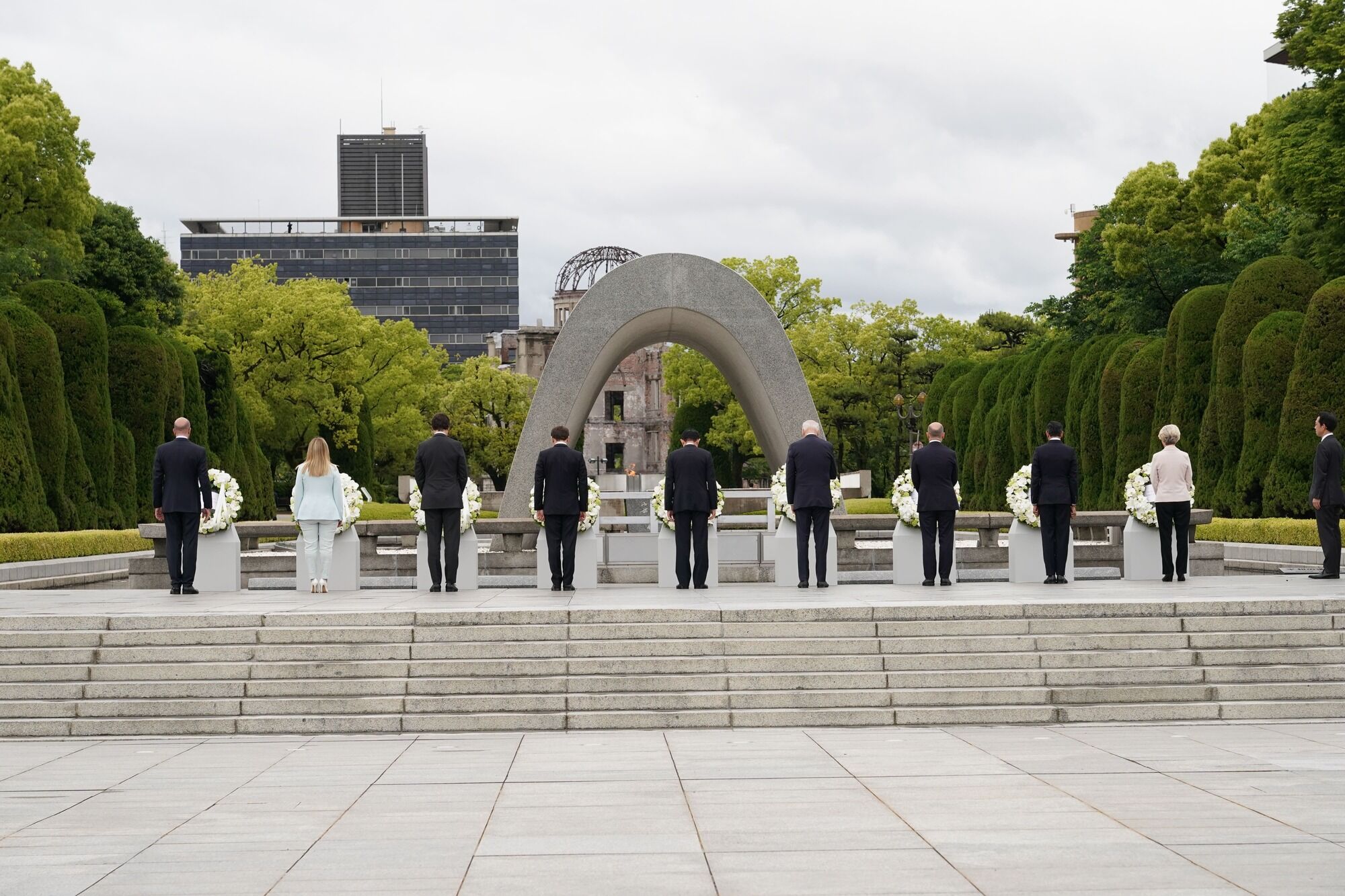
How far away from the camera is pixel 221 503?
51.8ft

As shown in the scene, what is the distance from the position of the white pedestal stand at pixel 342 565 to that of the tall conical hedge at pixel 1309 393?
1409cm

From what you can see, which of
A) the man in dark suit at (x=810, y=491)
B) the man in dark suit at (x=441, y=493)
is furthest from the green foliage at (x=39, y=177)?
the man in dark suit at (x=810, y=491)

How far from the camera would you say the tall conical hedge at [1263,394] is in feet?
74.6

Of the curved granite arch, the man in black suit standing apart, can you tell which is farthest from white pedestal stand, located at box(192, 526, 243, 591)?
the curved granite arch

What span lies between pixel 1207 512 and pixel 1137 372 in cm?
1256

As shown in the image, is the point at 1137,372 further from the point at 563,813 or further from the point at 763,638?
the point at 563,813

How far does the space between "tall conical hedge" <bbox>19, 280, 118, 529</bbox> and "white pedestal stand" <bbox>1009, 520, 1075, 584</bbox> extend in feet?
56.0

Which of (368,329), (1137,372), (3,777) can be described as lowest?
(3,777)

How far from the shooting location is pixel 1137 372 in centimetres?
2916

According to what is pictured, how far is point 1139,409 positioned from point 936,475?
1616cm

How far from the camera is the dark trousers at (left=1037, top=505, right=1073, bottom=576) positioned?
49.1ft

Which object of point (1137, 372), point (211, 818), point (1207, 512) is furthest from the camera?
point (1137, 372)

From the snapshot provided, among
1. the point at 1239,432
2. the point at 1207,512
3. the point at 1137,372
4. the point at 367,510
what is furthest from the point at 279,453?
the point at 1207,512

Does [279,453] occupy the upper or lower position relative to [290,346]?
lower
